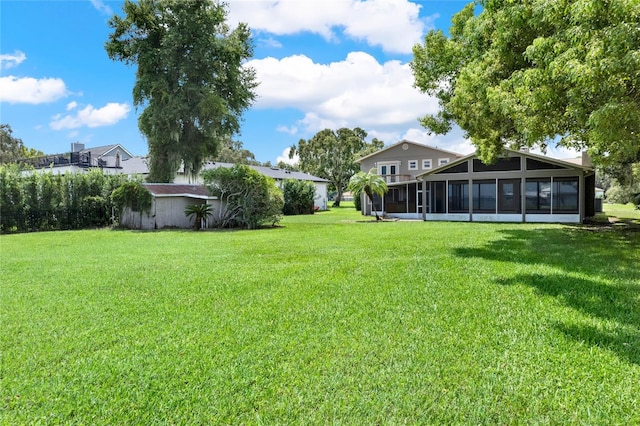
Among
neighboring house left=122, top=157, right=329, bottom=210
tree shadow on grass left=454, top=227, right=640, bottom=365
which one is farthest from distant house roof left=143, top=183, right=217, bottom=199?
tree shadow on grass left=454, top=227, right=640, bottom=365

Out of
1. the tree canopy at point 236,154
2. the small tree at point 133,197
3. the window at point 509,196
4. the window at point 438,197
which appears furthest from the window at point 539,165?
the tree canopy at point 236,154

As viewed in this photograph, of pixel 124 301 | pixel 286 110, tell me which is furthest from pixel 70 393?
pixel 286 110

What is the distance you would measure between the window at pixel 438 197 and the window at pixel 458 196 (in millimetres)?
410

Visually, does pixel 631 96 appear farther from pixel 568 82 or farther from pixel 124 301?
pixel 124 301

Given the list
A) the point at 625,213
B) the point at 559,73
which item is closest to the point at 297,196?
the point at 625,213

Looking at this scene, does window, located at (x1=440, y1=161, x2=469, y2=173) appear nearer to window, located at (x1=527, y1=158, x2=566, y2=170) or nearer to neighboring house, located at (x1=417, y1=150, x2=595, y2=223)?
neighboring house, located at (x1=417, y1=150, x2=595, y2=223)

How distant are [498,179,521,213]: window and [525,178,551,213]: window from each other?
47 cm

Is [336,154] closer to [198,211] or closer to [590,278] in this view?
[198,211]

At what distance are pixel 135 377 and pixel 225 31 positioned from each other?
91.8 feet

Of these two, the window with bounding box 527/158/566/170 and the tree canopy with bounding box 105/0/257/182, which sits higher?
the tree canopy with bounding box 105/0/257/182

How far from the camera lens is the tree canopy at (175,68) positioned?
2366 centimetres

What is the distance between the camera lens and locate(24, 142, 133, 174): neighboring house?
29578 mm

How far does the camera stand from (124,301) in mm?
5340

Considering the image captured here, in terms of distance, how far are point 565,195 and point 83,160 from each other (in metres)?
34.1
